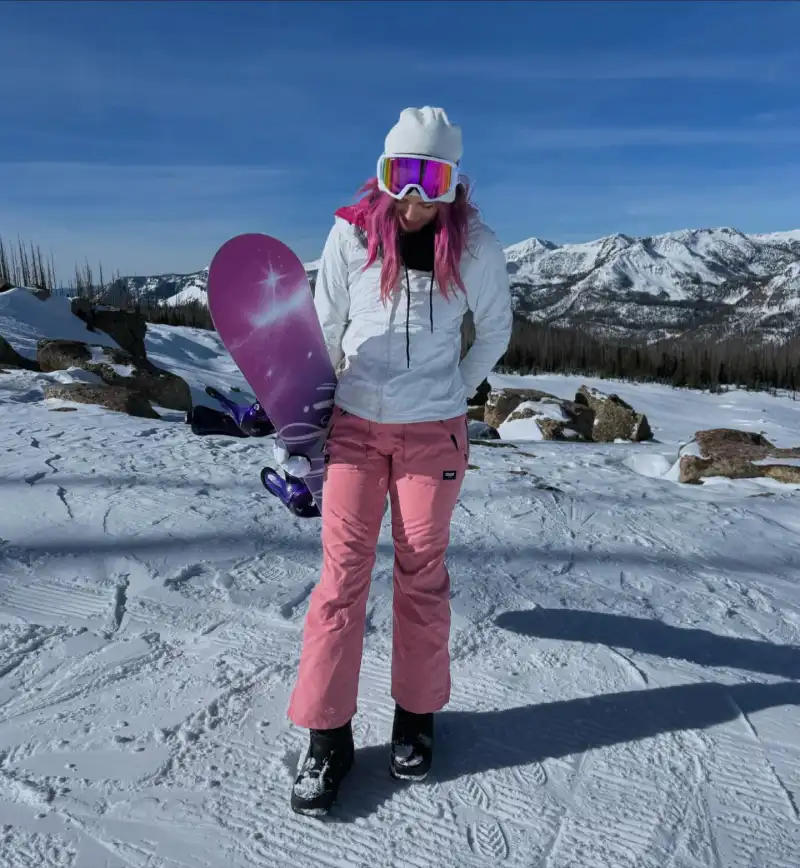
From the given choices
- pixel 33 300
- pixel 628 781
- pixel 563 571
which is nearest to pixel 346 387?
pixel 628 781

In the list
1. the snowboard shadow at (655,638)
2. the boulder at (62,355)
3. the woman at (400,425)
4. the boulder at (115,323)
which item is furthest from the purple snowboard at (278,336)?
the boulder at (115,323)

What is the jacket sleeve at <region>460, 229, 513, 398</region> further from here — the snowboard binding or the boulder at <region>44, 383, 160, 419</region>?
the boulder at <region>44, 383, 160, 419</region>

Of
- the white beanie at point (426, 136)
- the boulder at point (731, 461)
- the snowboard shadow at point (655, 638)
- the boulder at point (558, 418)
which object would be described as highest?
the white beanie at point (426, 136)

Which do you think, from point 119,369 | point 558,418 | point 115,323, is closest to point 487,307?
point 119,369

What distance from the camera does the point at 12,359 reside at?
1088cm

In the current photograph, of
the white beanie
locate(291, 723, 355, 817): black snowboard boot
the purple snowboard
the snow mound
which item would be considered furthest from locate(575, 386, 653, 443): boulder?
locate(291, 723, 355, 817): black snowboard boot

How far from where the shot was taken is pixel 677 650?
2.81 m

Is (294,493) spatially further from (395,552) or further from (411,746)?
(411,746)

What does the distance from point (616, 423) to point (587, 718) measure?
12892 mm

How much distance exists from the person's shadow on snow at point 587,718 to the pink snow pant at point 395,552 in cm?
20

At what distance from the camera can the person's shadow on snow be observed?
194 cm

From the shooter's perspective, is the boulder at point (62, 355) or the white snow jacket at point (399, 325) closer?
the white snow jacket at point (399, 325)

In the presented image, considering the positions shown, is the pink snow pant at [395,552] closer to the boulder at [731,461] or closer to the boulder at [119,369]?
the boulder at [731,461]

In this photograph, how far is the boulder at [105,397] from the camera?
24.9ft
